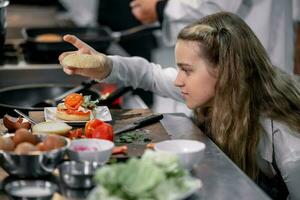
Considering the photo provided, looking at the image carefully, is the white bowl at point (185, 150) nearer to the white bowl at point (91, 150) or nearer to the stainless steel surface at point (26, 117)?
the white bowl at point (91, 150)

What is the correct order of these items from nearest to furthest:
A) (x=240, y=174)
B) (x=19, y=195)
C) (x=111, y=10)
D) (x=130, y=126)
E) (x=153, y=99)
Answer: (x=19, y=195), (x=240, y=174), (x=130, y=126), (x=153, y=99), (x=111, y=10)

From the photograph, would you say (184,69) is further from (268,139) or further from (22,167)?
(22,167)

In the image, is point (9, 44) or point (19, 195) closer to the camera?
point (19, 195)

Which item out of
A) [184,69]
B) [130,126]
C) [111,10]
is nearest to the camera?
[130,126]

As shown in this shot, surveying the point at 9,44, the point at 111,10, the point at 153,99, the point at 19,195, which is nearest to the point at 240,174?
the point at 19,195

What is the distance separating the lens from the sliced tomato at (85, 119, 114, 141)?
1971mm

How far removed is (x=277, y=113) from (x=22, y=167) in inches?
37.2

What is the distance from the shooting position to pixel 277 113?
228 centimetres

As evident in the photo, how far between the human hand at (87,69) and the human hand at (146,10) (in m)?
1.16

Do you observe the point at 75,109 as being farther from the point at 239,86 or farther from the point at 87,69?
the point at 239,86

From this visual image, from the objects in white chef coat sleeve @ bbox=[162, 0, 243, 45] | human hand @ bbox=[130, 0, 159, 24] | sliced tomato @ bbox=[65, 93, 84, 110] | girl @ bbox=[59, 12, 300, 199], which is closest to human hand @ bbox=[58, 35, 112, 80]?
girl @ bbox=[59, 12, 300, 199]

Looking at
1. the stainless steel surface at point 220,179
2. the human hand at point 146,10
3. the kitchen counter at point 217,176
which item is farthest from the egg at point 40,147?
the human hand at point 146,10

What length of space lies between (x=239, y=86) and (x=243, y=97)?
0.04 m

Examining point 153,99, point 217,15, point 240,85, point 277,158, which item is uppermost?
point 217,15
